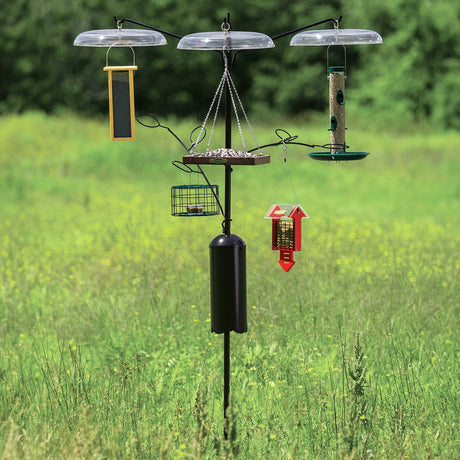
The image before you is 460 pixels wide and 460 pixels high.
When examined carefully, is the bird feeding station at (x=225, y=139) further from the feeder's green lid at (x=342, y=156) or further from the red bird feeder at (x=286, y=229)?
the red bird feeder at (x=286, y=229)

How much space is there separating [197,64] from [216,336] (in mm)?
34044

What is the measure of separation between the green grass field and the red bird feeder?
0.87 m

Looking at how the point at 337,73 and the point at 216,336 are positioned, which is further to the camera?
the point at 216,336

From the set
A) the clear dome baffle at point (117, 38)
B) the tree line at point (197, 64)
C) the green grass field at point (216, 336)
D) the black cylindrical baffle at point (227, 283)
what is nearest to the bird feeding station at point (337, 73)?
the black cylindrical baffle at point (227, 283)

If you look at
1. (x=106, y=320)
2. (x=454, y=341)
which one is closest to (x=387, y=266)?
(x=454, y=341)

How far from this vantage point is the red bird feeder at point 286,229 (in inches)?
211

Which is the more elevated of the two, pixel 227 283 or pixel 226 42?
pixel 226 42

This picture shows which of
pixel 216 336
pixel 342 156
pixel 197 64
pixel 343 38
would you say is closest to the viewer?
pixel 343 38

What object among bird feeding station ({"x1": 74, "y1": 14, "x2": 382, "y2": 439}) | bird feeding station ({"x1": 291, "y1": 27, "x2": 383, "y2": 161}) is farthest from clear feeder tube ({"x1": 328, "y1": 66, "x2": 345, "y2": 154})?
bird feeding station ({"x1": 74, "y1": 14, "x2": 382, "y2": 439})

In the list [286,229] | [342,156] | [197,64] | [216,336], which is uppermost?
[197,64]

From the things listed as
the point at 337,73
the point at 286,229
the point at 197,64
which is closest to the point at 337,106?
the point at 337,73

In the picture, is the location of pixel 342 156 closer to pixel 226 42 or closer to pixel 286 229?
pixel 286 229

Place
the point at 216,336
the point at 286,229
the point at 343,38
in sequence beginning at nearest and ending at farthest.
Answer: the point at 343,38 < the point at 286,229 < the point at 216,336

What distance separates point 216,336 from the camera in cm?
734
